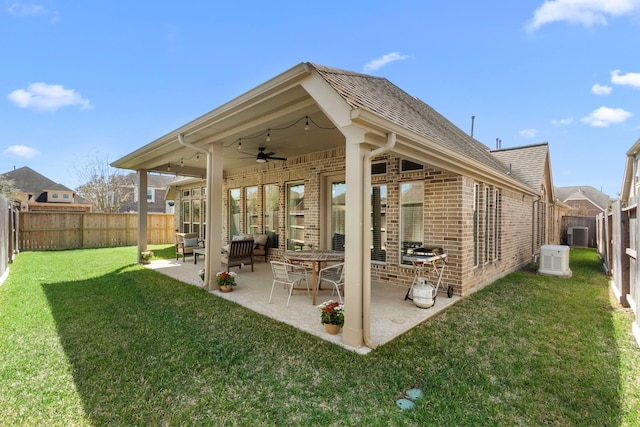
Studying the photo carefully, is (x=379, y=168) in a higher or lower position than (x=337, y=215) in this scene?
higher

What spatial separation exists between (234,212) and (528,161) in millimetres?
11567

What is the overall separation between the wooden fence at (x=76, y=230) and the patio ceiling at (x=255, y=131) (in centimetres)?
705

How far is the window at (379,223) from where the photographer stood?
21.3 ft

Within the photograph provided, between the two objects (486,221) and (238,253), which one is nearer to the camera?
(486,221)

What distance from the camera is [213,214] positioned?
5812mm

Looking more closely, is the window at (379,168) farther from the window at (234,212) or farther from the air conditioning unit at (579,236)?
the air conditioning unit at (579,236)

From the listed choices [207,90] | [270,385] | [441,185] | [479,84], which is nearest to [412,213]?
[441,185]

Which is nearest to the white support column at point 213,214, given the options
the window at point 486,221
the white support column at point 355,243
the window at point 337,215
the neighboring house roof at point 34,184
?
the window at point 337,215

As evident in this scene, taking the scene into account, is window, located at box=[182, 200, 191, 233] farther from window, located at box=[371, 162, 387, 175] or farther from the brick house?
window, located at box=[371, 162, 387, 175]

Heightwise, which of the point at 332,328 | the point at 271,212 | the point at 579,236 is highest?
the point at 271,212

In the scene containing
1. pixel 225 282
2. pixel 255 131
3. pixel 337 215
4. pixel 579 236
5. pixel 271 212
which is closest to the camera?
pixel 255 131

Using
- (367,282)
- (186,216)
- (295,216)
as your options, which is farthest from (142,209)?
(367,282)

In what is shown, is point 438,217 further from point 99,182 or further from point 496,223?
point 99,182

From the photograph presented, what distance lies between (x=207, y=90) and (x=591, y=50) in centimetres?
1520
